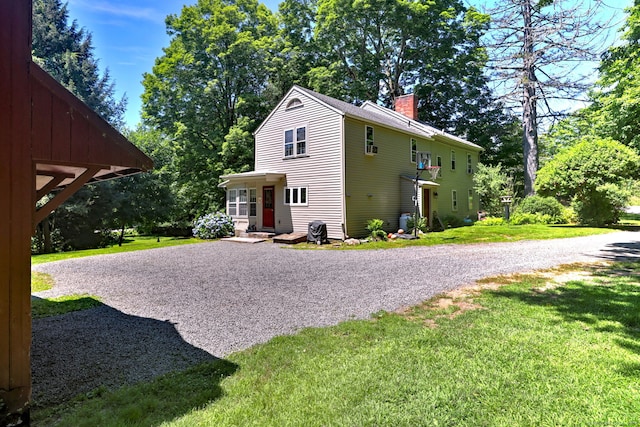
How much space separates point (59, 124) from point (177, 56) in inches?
951

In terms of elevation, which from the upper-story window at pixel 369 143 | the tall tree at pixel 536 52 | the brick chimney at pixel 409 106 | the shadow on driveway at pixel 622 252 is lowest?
the shadow on driveway at pixel 622 252

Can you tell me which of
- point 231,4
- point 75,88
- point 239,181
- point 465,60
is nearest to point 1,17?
point 239,181

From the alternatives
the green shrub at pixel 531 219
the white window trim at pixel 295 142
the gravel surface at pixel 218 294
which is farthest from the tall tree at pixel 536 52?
the white window trim at pixel 295 142

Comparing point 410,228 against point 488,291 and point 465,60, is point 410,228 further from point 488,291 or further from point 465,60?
point 465,60

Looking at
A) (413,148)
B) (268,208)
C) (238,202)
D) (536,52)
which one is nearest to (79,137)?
(268,208)

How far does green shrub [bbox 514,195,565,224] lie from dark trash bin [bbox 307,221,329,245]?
12852mm

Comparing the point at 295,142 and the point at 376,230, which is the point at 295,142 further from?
the point at 376,230

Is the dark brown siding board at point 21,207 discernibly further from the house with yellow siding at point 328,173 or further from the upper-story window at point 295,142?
the upper-story window at point 295,142

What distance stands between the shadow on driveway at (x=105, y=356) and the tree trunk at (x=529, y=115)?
2478 cm

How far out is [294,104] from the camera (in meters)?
16.1

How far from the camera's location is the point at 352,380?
2971 millimetres

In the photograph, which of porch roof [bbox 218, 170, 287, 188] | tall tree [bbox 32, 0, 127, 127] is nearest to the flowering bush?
porch roof [bbox 218, 170, 287, 188]

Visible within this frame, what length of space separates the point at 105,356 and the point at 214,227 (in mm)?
13541

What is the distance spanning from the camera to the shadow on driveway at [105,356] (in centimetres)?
300
